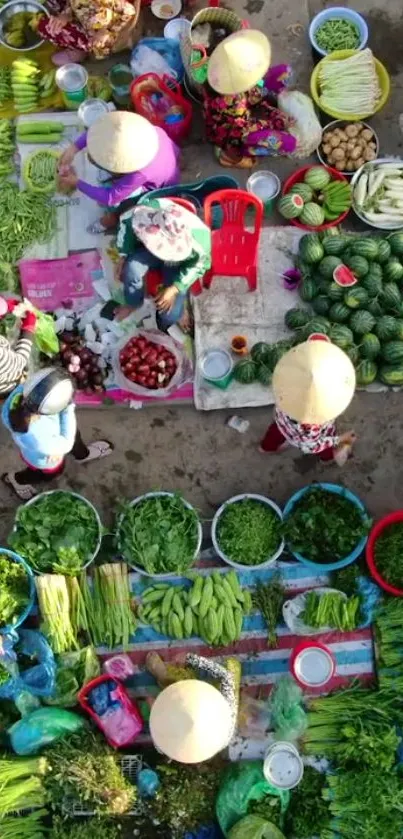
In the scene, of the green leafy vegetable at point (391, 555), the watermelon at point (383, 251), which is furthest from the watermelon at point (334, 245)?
the green leafy vegetable at point (391, 555)

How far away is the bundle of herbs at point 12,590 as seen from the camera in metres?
5.55

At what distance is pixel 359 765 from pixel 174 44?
4.76 m

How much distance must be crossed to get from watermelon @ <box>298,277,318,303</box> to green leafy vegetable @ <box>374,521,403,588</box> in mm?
1534

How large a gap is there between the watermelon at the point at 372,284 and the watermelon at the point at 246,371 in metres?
0.84

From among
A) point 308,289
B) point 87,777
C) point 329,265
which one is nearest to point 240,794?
point 87,777

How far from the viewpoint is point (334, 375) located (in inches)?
184

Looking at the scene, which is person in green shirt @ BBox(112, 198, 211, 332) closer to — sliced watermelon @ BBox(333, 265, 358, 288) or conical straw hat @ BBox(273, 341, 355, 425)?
sliced watermelon @ BBox(333, 265, 358, 288)

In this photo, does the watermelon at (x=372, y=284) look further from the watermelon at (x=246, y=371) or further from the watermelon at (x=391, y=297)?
the watermelon at (x=246, y=371)

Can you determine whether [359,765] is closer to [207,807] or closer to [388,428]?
[207,807]

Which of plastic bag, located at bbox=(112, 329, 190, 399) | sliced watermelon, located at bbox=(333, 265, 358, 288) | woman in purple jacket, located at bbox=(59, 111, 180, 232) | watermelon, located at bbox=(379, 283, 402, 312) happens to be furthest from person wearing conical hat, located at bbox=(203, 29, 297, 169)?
plastic bag, located at bbox=(112, 329, 190, 399)

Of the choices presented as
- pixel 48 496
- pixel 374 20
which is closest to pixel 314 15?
pixel 374 20

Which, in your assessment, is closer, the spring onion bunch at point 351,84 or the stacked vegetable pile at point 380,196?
the stacked vegetable pile at point 380,196

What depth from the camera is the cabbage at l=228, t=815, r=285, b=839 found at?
200 inches

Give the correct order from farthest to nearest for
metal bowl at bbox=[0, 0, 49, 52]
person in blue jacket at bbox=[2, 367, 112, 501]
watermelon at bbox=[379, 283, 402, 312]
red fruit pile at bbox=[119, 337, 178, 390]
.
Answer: metal bowl at bbox=[0, 0, 49, 52], red fruit pile at bbox=[119, 337, 178, 390], watermelon at bbox=[379, 283, 402, 312], person in blue jacket at bbox=[2, 367, 112, 501]
